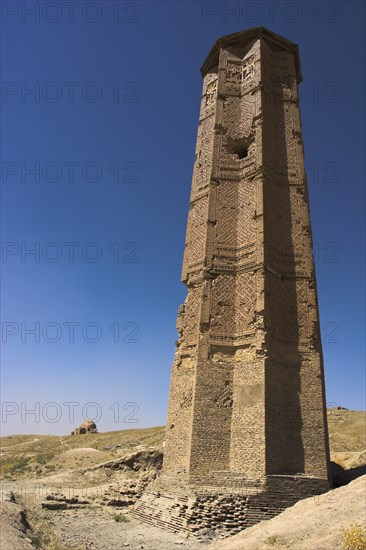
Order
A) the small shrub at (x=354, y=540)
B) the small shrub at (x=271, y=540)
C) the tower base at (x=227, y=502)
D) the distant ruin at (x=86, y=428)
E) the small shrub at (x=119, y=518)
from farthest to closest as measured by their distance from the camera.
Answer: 1. the distant ruin at (x=86, y=428)
2. the small shrub at (x=119, y=518)
3. the tower base at (x=227, y=502)
4. the small shrub at (x=271, y=540)
5. the small shrub at (x=354, y=540)

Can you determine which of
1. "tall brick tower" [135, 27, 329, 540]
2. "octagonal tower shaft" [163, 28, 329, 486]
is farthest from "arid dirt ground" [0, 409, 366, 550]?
"octagonal tower shaft" [163, 28, 329, 486]

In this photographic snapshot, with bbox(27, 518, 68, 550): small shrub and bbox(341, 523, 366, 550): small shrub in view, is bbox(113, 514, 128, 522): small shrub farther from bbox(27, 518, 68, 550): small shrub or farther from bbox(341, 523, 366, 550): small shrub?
bbox(341, 523, 366, 550): small shrub

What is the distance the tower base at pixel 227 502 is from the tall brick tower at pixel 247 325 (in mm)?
29

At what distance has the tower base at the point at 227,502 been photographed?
420 inches

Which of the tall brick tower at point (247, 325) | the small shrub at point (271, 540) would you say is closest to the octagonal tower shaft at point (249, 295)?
the tall brick tower at point (247, 325)

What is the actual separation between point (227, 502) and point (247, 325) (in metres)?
5.38

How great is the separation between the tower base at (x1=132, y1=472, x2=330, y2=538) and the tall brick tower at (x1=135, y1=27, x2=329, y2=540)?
3 cm

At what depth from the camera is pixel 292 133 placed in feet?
59.4

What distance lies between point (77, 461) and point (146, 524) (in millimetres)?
15605

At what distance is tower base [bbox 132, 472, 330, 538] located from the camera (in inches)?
420

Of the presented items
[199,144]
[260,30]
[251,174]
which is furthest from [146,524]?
[260,30]

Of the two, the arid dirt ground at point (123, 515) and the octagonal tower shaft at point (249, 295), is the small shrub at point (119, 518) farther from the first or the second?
the octagonal tower shaft at point (249, 295)

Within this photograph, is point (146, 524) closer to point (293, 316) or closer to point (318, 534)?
point (318, 534)

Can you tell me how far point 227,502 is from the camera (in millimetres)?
11023
